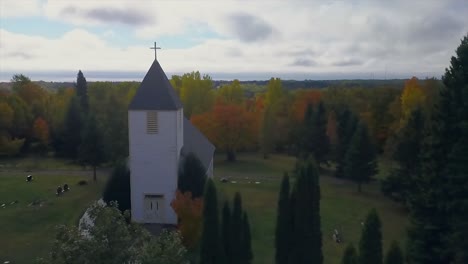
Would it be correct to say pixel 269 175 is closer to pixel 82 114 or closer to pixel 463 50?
pixel 82 114

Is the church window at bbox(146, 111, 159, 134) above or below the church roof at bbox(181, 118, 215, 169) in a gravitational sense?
above

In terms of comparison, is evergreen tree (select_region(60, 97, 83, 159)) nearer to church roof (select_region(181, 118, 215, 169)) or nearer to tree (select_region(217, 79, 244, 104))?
tree (select_region(217, 79, 244, 104))

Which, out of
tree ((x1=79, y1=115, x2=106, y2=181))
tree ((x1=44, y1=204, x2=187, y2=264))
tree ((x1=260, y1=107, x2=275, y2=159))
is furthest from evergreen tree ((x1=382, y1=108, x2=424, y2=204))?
tree ((x1=44, y1=204, x2=187, y2=264))

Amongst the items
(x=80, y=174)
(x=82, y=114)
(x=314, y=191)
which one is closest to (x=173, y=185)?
(x=314, y=191)

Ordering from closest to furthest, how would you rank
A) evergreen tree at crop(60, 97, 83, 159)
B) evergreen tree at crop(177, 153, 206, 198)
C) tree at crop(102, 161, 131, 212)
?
evergreen tree at crop(177, 153, 206, 198) < tree at crop(102, 161, 131, 212) < evergreen tree at crop(60, 97, 83, 159)

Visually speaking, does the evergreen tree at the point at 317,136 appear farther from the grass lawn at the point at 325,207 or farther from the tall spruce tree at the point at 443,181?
the tall spruce tree at the point at 443,181

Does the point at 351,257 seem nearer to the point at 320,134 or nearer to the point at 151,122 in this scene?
the point at 151,122

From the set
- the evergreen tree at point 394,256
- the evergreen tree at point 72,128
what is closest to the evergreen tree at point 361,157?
the evergreen tree at point 394,256
